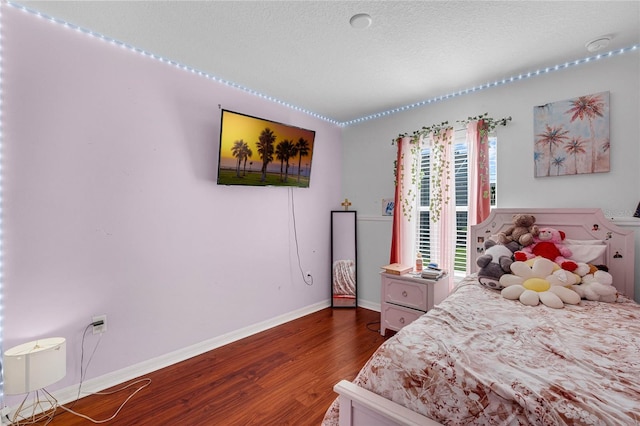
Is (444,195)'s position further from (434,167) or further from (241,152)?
(241,152)

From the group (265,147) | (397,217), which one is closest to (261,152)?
(265,147)

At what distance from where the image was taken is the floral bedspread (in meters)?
0.93

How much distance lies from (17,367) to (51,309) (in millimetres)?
382

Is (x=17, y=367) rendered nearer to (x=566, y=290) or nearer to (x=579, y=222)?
(x=566, y=290)

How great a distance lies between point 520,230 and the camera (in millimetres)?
2441

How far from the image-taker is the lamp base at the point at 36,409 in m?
1.77

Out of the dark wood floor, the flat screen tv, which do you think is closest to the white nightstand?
the dark wood floor

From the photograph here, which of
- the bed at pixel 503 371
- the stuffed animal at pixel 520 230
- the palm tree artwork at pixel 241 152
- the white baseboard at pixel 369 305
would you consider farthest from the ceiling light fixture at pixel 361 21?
the white baseboard at pixel 369 305

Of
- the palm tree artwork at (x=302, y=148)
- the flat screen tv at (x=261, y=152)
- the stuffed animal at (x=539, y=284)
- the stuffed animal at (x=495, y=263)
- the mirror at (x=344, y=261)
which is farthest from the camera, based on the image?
the mirror at (x=344, y=261)

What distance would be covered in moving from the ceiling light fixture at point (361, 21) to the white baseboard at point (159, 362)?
2878 millimetres

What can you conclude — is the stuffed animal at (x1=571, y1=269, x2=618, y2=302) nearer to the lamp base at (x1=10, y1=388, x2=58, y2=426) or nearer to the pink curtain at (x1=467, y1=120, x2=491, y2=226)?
the pink curtain at (x1=467, y1=120, x2=491, y2=226)

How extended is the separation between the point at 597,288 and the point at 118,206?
3.46 meters

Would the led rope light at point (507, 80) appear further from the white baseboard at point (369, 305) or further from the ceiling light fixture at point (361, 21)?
the white baseboard at point (369, 305)

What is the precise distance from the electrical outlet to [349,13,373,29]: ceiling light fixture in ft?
8.93
